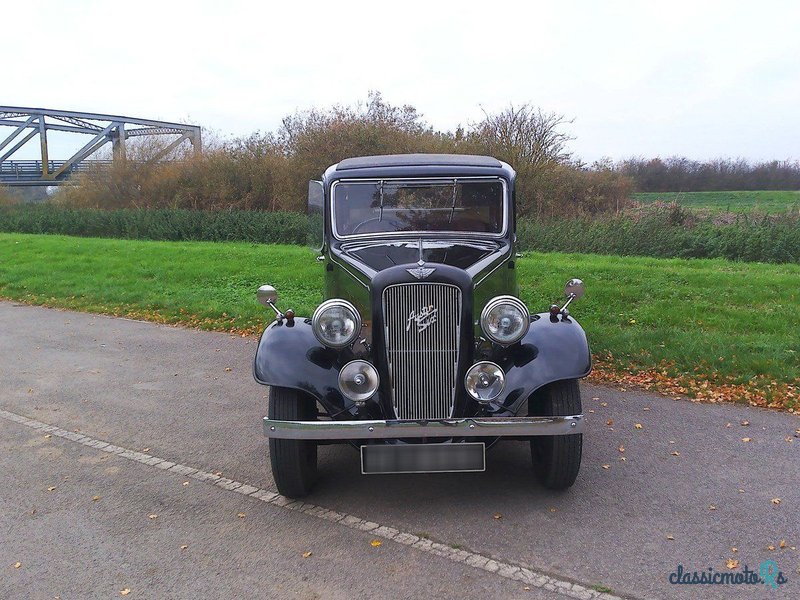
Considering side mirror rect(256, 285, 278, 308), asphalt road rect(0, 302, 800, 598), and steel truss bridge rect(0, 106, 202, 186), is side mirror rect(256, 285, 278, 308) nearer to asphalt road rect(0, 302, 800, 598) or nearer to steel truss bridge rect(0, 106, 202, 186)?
asphalt road rect(0, 302, 800, 598)

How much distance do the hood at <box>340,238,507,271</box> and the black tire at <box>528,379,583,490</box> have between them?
1.00 meters

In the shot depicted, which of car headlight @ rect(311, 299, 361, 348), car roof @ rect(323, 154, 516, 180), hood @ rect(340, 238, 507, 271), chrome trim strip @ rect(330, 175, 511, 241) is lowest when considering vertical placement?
car headlight @ rect(311, 299, 361, 348)

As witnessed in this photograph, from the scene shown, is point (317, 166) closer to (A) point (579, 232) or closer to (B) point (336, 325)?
(A) point (579, 232)

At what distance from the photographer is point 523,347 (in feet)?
13.4

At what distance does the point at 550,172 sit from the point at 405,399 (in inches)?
680

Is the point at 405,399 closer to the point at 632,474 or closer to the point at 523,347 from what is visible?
the point at 523,347

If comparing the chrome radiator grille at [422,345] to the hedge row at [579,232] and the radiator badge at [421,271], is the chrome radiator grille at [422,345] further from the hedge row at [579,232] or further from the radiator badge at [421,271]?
the hedge row at [579,232]

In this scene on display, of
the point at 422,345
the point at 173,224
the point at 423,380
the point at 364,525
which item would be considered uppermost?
the point at 173,224

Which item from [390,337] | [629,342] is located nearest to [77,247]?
[629,342]

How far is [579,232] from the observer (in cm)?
1588

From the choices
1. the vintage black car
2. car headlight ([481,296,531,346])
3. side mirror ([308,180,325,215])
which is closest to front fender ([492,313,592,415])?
the vintage black car

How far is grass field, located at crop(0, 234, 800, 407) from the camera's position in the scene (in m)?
6.66

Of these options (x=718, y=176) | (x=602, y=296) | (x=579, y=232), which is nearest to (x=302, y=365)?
(x=602, y=296)

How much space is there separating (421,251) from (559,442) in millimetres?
1521
